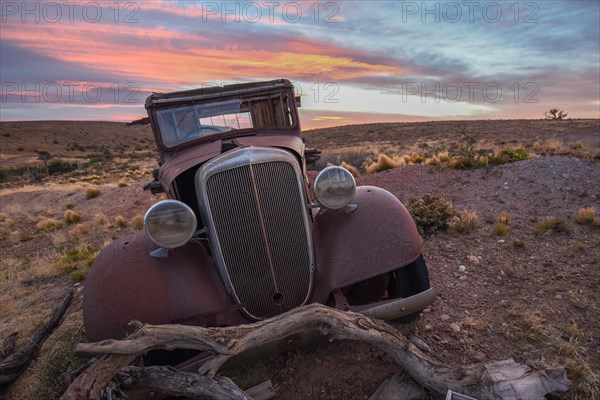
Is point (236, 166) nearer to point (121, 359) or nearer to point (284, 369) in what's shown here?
point (121, 359)

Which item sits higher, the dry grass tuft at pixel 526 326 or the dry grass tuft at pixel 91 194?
the dry grass tuft at pixel 91 194

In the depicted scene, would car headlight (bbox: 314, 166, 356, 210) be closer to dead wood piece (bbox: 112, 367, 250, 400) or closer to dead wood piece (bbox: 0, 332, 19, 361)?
dead wood piece (bbox: 112, 367, 250, 400)

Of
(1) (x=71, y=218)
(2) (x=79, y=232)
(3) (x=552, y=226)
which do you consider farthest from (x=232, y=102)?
(1) (x=71, y=218)

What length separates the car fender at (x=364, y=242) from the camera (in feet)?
10.1

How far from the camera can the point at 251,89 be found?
14.8 ft

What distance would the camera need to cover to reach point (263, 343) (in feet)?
8.55

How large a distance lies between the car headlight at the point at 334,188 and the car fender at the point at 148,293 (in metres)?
1.09

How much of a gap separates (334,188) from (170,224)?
1.33 meters

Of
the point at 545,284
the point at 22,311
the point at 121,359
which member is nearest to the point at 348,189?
the point at 121,359

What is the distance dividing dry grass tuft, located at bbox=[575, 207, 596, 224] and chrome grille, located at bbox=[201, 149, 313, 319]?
520 centimetres

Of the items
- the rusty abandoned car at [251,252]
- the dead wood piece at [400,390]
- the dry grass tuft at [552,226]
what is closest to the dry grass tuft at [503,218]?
the dry grass tuft at [552,226]

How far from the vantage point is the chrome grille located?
2.89m

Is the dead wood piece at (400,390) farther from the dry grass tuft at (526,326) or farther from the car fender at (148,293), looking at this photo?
the dry grass tuft at (526,326)

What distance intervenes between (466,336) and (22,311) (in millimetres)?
5780
